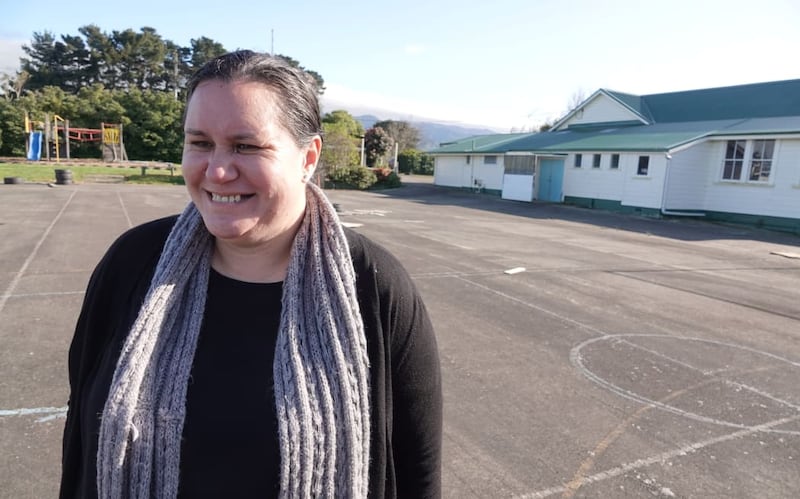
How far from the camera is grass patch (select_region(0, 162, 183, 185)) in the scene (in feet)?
98.3

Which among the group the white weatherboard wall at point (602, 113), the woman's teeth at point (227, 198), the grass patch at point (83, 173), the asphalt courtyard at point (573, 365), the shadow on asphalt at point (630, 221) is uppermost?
the white weatherboard wall at point (602, 113)

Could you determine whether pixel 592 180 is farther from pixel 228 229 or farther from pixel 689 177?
pixel 228 229

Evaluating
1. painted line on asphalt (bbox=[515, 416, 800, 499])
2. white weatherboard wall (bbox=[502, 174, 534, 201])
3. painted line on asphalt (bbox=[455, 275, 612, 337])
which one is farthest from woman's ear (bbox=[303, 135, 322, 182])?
white weatherboard wall (bbox=[502, 174, 534, 201])

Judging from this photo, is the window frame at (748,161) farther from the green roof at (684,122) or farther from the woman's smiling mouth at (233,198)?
the woman's smiling mouth at (233,198)

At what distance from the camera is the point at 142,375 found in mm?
1491

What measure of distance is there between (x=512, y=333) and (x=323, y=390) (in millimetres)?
4762

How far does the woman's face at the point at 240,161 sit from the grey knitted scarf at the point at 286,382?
6.2 inches

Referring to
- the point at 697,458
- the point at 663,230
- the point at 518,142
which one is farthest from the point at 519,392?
the point at 518,142

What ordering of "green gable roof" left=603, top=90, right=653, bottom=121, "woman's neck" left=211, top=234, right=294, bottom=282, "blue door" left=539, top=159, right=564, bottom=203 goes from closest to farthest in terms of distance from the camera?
1. "woman's neck" left=211, top=234, right=294, bottom=282
2. "blue door" left=539, top=159, right=564, bottom=203
3. "green gable roof" left=603, top=90, right=653, bottom=121

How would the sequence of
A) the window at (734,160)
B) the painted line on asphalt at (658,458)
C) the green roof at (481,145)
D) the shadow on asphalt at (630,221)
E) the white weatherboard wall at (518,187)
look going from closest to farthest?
the painted line on asphalt at (658,458)
the shadow on asphalt at (630,221)
the window at (734,160)
the white weatherboard wall at (518,187)
the green roof at (481,145)

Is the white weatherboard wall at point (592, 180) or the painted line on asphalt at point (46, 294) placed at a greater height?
the white weatherboard wall at point (592, 180)

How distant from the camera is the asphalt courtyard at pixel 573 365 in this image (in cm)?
331

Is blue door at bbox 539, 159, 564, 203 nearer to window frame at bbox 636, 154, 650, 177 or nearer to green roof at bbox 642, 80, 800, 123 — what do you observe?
window frame at bbox 636, 154, 650, 177

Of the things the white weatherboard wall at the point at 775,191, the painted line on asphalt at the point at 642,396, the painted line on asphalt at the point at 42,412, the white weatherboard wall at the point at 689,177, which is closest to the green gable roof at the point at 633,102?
the white weatherboard wall at the point at 689,177
